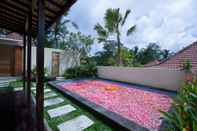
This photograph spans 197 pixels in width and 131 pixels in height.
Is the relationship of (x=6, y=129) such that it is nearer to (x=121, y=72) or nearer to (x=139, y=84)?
(x=139, y=84)

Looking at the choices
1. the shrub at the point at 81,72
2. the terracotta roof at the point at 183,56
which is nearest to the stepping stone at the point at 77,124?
the terracotta roof at the point at 183,56

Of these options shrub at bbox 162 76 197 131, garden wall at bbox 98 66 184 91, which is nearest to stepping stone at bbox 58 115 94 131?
shrub at bbox 162 76 197 131

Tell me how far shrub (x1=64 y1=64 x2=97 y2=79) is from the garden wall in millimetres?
1545

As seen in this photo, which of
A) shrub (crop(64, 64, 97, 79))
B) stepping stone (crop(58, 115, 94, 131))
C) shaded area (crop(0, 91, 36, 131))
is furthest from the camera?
shrub (crop(64, 64, 97, 79))

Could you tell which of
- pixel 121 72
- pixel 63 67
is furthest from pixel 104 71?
pixel 63 67

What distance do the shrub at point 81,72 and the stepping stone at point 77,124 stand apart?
10.7 m

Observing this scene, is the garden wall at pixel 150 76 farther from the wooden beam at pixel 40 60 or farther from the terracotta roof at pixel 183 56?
the wooden beam at pixel 40 60

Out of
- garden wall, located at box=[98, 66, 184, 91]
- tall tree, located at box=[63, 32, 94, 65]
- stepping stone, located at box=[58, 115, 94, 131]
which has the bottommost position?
stepping stone, located at box=[58, 115, 94, 131]

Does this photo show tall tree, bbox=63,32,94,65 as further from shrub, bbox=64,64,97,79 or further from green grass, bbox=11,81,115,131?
green grass, bbox=11,81,115,131

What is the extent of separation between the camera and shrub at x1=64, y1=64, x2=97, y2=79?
15648 mm

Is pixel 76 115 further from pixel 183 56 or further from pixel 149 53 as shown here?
pixel 149 53

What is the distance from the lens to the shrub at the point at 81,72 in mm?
15648

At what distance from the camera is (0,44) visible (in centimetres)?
1237

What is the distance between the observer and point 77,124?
447 cm
